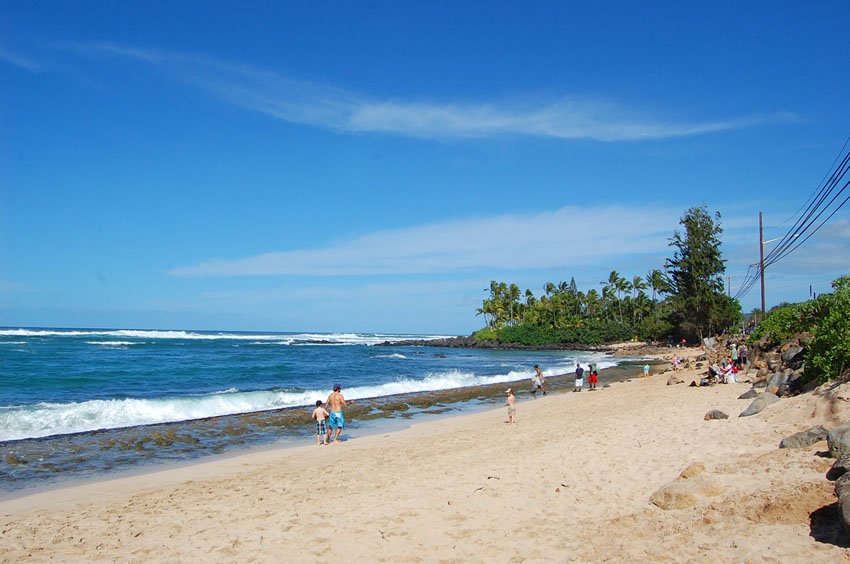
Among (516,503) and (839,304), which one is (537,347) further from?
(516,503)

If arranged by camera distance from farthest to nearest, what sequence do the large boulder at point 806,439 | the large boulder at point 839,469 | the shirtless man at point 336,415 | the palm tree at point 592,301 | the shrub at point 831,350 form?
the palm tree at point 592,301 → the shirtless man at point 336,415 → the shrub at point 831,350 → the large boulder at point 806,439 → the large boulder at point 839,469

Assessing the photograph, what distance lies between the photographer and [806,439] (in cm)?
854

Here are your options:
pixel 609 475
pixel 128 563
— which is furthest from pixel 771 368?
pixel 128 563

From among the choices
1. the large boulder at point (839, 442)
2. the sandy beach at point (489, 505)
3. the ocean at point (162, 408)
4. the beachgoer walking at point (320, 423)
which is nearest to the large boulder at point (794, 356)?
the sandy beach at point (489, 505)

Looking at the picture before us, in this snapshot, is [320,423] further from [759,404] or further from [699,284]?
[699,284]

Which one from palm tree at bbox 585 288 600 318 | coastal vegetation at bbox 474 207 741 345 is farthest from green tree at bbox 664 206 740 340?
palm tree at bbox 585 288 600 318

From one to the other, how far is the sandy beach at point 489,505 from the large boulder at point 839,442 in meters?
0.26

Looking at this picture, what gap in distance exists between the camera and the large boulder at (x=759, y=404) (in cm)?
1235

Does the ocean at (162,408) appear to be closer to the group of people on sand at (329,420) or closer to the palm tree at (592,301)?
the group of people on sand at (329,420)

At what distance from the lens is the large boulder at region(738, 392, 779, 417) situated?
1235 cm

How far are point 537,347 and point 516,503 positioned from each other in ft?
298

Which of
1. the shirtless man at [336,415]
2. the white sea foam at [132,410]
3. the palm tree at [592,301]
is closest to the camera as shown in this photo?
the shirtless man at [336,415]

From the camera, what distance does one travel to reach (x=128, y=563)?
676 centimetres

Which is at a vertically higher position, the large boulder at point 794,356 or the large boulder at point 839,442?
the large boulder at point 794,356
